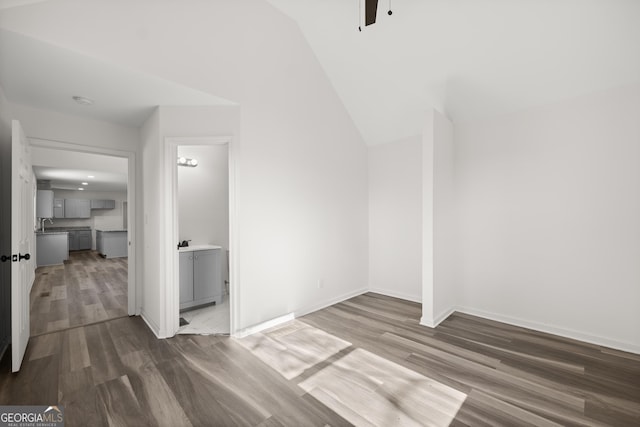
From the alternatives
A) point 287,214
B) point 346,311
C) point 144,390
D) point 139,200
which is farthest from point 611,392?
point 139,200

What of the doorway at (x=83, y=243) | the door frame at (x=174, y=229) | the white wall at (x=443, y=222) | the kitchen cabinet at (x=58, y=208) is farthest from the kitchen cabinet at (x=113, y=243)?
the white wall at (x=443, y=222)

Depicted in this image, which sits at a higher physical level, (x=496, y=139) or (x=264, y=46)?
(x=264, y=46)

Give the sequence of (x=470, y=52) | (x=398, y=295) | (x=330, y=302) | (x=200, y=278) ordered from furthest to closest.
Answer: (x=398, y=295)
(x=330, y=302)
(x=200, y=278)
(x=470, y=52)

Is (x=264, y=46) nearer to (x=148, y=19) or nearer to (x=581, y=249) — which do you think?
(x=148, y=19)

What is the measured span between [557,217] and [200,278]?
4601mm

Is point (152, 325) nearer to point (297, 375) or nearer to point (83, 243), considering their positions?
point (297, 375)

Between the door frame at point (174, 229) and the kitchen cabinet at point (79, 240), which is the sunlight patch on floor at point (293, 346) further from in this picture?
the kitchen cabinet at point (79, 240)

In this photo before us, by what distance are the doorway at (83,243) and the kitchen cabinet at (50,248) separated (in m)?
0.02

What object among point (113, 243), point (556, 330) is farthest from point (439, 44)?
point (113, 243)

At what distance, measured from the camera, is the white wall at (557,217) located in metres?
2.71

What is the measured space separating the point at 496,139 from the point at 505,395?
2.87 m

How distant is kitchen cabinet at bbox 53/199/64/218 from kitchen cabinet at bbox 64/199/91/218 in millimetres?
88

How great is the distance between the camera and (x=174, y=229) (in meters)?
3.05

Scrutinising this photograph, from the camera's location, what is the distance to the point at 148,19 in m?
2.34
